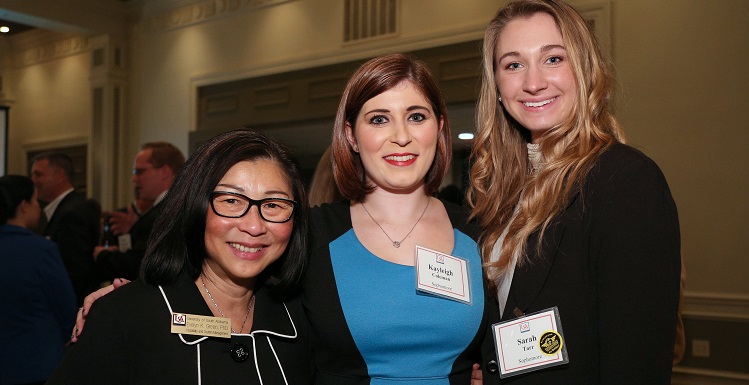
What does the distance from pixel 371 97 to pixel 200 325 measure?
0.76 m

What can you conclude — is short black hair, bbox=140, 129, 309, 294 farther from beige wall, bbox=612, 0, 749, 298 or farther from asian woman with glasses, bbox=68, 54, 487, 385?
beige wall, bbox=612, 0, 749, 298

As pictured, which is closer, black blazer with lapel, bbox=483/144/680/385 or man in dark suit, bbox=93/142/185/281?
black blazer with lapel, bbox=483/144/680/385

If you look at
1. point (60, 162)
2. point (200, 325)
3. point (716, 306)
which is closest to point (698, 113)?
point (716, 306)

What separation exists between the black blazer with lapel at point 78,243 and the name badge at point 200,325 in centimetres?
319

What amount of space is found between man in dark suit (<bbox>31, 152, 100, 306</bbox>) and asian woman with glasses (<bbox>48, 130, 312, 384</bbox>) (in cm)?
309

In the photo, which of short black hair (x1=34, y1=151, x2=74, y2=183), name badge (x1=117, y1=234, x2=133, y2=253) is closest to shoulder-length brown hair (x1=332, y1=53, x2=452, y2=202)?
name badge (x1=117, y1=234, x2=133, y2=253)

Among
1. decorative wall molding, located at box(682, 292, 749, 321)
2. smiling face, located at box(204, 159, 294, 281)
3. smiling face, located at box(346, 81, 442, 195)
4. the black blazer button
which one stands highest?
smiling face, located at box(346, 81, 442, 195)

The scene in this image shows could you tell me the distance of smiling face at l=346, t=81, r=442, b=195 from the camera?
1814mm

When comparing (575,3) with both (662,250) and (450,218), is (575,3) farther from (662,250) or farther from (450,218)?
(662,250)

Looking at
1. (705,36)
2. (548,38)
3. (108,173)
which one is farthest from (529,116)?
(108,173)

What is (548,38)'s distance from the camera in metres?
1.69

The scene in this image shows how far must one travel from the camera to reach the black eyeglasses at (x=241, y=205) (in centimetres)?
154

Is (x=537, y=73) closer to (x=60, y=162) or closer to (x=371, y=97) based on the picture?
(x=371, y=97)

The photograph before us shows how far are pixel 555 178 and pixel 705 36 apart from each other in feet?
11.8
